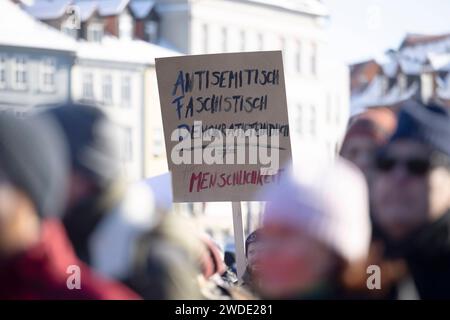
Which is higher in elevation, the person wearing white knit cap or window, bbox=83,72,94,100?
window, bbox=83,72,94,100

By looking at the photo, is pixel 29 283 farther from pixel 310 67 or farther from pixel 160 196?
pixel 310 67

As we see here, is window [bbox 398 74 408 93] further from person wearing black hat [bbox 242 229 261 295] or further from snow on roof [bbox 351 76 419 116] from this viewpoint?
person wearing black hat [bbox 242 229 261 295]

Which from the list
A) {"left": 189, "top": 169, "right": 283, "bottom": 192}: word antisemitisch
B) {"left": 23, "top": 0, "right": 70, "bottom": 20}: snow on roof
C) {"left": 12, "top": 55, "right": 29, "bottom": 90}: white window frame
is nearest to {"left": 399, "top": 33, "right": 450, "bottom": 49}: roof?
{"left": 189, "top": 169, "right": 283, "bottom": 192}: word antisemitisch

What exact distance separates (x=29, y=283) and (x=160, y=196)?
65 centimetres

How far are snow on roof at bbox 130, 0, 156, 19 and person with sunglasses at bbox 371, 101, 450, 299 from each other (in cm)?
110

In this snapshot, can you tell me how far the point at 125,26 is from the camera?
4887 mm

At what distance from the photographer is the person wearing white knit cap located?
476 cm

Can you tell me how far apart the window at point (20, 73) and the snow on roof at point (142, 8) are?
49 centimetres

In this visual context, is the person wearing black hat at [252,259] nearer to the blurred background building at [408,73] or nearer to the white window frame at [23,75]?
the blurred background building at [408,73]

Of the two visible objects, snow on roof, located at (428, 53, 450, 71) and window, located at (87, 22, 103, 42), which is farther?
window, located at (87, 22, 103, 42)

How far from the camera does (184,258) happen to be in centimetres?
486

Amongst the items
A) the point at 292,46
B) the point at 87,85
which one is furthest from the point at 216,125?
the point at 87,85
